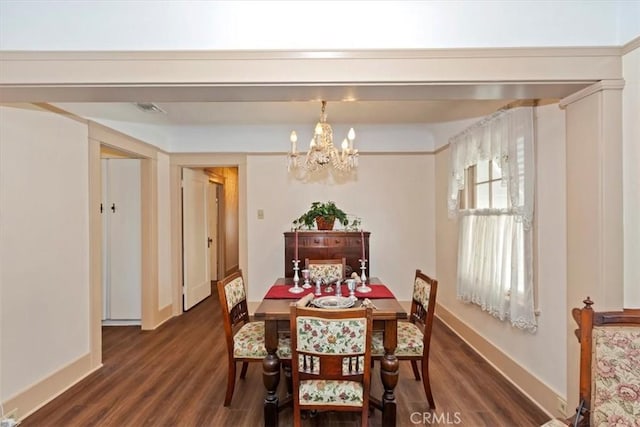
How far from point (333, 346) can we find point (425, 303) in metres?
0.97

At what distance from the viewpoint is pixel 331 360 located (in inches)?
65.8

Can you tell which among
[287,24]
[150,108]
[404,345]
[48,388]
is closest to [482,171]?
[404,345]

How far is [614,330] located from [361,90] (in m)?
1.61

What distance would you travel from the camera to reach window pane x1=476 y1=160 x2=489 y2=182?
305cm

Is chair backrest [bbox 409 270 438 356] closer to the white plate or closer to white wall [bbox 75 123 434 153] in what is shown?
the white plate

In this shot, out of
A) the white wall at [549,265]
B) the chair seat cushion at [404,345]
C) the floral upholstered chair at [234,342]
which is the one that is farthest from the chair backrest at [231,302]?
the white wall at [549,265]

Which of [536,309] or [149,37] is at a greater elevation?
[149,37]

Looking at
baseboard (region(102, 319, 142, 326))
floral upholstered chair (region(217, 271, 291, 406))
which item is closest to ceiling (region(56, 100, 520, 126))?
floral upholstered chair (region(217, 271, 291, 406))

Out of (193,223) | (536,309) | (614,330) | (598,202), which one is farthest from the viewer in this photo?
(193,223)

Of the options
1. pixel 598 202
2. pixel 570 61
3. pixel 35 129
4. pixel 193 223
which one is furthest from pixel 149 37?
pixel 193 223

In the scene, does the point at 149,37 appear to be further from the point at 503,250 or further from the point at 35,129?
the point at 503,250

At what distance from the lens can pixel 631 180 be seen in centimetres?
158
